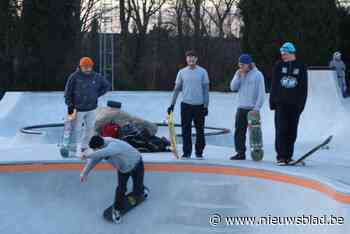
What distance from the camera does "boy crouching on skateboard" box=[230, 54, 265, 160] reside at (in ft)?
32.2

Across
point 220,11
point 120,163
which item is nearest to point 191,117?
point 120,163

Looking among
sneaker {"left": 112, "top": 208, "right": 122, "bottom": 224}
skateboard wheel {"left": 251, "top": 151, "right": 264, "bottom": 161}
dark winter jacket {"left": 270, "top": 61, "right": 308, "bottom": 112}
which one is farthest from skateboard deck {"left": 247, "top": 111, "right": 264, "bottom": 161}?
sneaker {"left": 112, "top": 208, "right": 122, "bottom": 224}

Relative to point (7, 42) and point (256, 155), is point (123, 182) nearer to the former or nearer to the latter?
point (256, 155)

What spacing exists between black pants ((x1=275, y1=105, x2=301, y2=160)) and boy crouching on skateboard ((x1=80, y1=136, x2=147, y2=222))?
191cm

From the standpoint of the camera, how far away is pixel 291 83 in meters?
9.03

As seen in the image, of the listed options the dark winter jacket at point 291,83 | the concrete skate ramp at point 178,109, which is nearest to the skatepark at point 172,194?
the dark winter jacket at point 291,83

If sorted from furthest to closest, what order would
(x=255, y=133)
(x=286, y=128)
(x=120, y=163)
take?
1. (x=255, y=133)
2. (x=286, y=128)
3. (x=120, y=163)

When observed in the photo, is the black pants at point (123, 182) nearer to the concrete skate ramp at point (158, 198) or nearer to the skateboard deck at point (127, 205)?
the skateboard deck at point (127, 205)

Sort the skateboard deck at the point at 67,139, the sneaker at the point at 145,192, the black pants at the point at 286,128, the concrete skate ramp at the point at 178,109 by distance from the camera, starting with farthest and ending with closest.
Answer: the concrete skate ramp at the point at 178,109 → the skateboard deck at the point at 67,139 → the black pants at the point at 286,128 → the sneaker at the point at 145,192

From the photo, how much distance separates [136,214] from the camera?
28.3 ft

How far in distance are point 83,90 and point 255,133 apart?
2.47 m

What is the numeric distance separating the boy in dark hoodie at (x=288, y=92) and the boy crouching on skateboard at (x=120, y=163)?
1.93 m

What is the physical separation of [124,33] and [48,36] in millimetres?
10612

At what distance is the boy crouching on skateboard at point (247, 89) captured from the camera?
32.2ft
